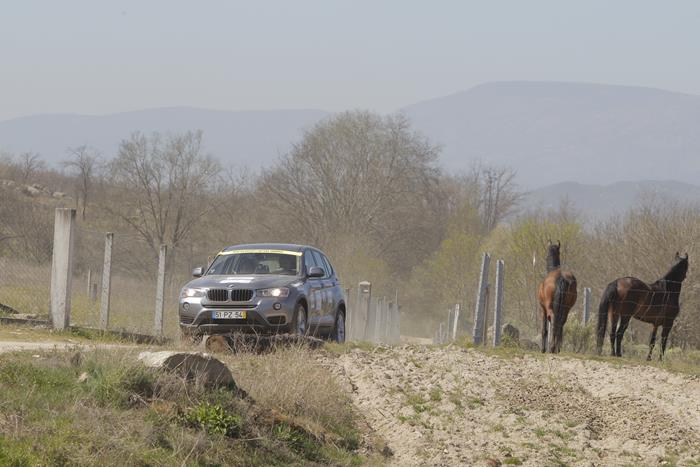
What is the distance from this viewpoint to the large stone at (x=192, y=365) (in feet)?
41.8

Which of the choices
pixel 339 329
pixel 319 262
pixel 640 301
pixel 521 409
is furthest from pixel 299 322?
pixel 640 301

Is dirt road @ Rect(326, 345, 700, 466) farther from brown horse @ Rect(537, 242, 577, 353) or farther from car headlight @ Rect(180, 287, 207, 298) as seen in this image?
car headlight @ Rect(180, 287, 207, 298)

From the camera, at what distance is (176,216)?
84.4m

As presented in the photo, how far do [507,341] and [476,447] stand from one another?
461 inches

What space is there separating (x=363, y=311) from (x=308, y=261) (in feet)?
59.2

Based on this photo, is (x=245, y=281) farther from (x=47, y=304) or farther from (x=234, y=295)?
(x=47, y=304)

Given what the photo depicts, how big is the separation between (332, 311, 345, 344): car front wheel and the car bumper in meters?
3.24

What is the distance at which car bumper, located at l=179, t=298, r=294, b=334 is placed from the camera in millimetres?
19016

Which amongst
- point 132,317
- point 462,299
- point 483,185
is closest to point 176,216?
point 462,299

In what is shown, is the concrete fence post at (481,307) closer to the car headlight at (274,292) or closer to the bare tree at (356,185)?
the car headlight at (274,292)

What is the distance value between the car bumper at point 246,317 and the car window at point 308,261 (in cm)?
159

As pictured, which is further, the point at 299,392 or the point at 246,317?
the point at 246,317

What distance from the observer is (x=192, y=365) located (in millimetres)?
13031

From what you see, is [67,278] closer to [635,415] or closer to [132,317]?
[132,317]
